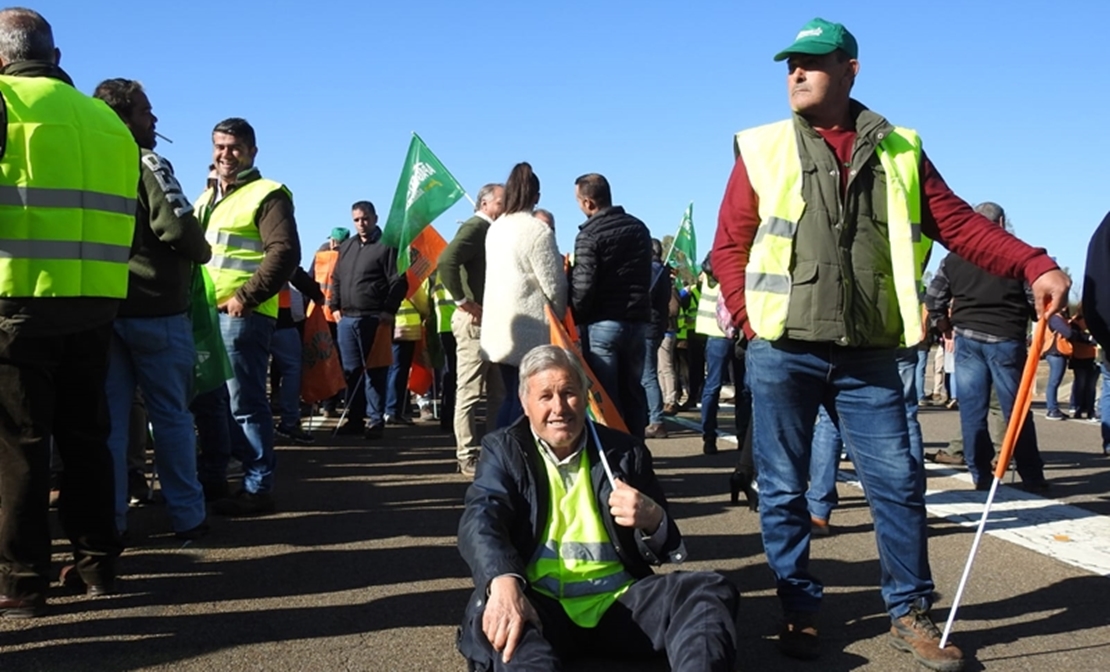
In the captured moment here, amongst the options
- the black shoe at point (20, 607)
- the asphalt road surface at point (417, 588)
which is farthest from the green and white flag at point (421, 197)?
the black shoe at point (20, 607)

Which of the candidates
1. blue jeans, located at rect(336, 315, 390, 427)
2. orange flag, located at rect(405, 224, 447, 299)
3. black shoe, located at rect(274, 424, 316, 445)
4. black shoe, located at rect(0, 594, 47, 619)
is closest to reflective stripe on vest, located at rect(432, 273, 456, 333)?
orange flag, located at rect(405, 224, 447, 299)

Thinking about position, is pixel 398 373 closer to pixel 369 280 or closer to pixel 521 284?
pixel 369 280

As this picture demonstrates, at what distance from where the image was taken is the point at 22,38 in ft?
14.9

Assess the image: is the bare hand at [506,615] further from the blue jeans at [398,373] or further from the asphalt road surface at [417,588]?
the blue jeans at [398,373]

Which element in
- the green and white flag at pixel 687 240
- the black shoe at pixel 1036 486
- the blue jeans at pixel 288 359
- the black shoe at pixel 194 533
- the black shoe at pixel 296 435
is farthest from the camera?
the green and white flag at pixel 687 240

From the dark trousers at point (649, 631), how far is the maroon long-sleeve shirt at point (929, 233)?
1.06m

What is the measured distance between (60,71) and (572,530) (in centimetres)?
288

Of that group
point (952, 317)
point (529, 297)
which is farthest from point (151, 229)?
point (952, 317)

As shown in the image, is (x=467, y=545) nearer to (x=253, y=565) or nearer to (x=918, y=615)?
(x=918, y=615)

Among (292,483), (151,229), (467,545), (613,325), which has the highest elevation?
(151,229)

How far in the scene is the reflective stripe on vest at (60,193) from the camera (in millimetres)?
4340

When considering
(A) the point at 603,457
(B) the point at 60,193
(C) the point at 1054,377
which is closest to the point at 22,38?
(B) the point at 60,193

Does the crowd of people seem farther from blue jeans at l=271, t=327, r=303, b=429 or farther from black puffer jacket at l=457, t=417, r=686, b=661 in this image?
blue jeans at l=271, t=327, r=303, b=429

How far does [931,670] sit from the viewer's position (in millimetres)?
3949
